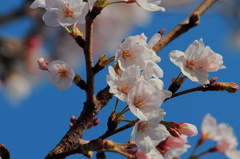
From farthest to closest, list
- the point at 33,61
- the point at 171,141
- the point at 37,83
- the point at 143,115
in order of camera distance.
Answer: the point at 37,83, the point at 33,61, the point at 171,141, the point at 143,115

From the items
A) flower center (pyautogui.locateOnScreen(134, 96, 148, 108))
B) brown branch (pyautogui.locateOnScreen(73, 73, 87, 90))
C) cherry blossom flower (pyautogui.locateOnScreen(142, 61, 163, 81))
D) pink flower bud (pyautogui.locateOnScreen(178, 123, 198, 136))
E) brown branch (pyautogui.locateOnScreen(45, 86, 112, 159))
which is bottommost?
brown branch (pyautogui.locateOnScreen(45, 86, 112, 159))

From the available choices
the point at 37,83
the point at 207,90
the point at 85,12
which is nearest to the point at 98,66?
the point at 85,12

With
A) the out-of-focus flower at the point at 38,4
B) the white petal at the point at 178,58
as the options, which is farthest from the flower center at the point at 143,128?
the out-of-focus flower at the point at 38,4

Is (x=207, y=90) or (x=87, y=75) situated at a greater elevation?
(x=207, y=90)

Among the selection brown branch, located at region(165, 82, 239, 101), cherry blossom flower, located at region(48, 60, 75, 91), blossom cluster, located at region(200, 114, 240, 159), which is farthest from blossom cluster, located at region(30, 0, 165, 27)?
blossom cluster, located at region(200, 114, 240, 159)

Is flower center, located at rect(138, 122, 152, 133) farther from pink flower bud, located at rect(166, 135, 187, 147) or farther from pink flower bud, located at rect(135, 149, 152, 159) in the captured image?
pink flower bud, located at rect(166, 135, 187, 147)

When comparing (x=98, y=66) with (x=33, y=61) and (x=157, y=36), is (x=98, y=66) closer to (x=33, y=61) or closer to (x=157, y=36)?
(x=157, y=36)
